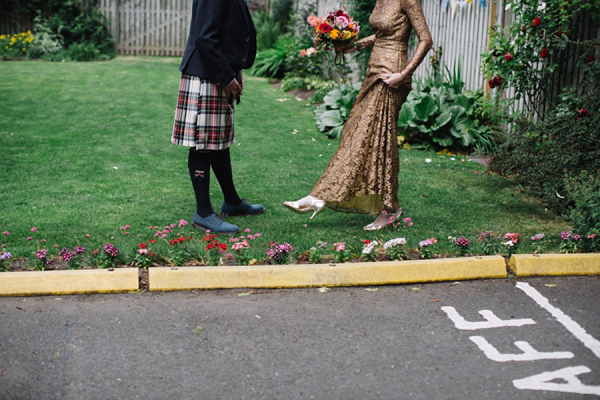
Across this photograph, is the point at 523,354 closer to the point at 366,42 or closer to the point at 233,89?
the point at 233,89

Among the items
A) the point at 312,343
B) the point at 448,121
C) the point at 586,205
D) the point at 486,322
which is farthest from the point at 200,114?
the point at 448,121

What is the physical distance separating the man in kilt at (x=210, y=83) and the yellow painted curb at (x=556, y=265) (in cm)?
206

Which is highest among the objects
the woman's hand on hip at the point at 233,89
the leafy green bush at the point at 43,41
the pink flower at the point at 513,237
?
the leafy green bush at the point at 43,41

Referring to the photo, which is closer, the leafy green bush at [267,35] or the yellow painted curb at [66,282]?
the yellow painted curb at [66,282]

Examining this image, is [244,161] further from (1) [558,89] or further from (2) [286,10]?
(2) [286,10]

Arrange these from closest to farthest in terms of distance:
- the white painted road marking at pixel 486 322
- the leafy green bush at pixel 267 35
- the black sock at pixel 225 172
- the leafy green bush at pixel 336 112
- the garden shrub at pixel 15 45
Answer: the white painted road marking at pixel 486 322 → the black sock at pixel 225 172 → the leafy green bush at pixel 336 112 → the garden shrub at pixel 15 45 → the leafy green bush at pixel 267 35

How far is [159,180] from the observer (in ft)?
22.0

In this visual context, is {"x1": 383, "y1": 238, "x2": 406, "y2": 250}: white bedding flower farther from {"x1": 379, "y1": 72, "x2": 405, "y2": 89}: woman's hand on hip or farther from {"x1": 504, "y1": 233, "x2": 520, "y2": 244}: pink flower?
{"x1": 379, "y1": 72, "x2": 405, "y2": 89}: woman's hand on hip

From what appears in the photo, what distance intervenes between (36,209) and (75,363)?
2.77 meters

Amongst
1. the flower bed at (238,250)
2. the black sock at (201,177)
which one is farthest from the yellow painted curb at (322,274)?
the black sock at (201,177)

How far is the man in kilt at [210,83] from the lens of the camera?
4.67 meters

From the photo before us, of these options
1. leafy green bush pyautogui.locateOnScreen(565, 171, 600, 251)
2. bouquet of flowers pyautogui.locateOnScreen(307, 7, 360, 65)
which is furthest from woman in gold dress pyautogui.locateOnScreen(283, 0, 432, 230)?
leafy green bush pyautogui.locateOnScreen(565, 171, 600, 251)

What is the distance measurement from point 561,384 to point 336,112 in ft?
22.7

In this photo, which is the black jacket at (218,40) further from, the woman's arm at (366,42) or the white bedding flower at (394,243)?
the white bedding flower at (394,243)
